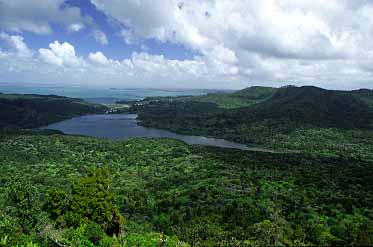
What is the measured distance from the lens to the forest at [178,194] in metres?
40.0

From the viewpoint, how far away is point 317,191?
270ft

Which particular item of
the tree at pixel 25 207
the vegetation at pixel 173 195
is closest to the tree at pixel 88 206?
the vegetation at pixel 173 195

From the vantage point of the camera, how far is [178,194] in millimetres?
80938

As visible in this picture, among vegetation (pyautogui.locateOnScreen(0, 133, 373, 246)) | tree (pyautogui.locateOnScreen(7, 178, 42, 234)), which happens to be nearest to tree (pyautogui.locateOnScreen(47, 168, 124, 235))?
vegetation (pyautogui.locateOnScreen(0, 133, 373, 246))

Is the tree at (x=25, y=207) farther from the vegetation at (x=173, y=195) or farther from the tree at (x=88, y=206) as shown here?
the tree at (x=88, y=206)

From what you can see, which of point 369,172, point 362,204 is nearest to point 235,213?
point 362,204

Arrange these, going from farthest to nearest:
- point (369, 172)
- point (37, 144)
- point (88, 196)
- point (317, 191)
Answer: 1. point (37, 144)
2. point (369, 172)
3. point (317, 191)
4. point (88, 196)

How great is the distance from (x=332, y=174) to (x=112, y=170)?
67095mm

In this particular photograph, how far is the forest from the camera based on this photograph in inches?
1575

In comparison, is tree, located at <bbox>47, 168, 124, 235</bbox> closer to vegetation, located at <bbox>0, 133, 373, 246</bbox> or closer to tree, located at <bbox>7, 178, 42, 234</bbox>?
vegetation, located at <bbox>0, 133, 373, 246</bbox>

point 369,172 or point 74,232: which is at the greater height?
point 74,232

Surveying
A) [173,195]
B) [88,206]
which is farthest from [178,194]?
[88,206]

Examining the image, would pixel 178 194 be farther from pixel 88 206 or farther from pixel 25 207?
pixel 25 207

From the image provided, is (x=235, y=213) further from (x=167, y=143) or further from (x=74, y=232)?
(x=167, y=143)
